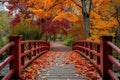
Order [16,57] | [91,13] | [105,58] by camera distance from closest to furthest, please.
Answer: [105,58], [16,57], [91,13]

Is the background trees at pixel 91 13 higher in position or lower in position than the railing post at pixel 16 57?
higher

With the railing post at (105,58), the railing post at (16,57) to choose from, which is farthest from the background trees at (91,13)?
the railing post at (105,58)

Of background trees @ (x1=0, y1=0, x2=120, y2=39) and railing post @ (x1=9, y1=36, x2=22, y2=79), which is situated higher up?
background trees @ (x1=0, y1=0, x2=120, y2=39)

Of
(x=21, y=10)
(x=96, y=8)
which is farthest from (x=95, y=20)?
(x=21, y=10)

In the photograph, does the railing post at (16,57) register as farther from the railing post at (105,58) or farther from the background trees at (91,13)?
the background trees at (91,13)

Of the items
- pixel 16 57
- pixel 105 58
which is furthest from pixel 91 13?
pixel 16 57

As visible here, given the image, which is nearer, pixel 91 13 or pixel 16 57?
pixel 16 57

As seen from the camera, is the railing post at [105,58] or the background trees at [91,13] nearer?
the railing post at [105,58]

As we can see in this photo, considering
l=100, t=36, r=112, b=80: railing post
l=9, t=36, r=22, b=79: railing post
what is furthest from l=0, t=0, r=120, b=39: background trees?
l=100, t=36, r=112, b=80: railing post

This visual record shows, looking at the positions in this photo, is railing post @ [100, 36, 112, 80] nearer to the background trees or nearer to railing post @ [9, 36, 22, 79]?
railing post @ [9, 36, 22, 79]

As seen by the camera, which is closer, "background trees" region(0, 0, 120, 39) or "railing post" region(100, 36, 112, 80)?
"railing post" region(100, 36, 112, 80)

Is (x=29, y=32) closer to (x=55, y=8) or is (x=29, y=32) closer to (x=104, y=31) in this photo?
(x=55, y=8)

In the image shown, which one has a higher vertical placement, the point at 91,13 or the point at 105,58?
A: the point at 91,13

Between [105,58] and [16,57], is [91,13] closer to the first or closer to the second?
[105,58]
